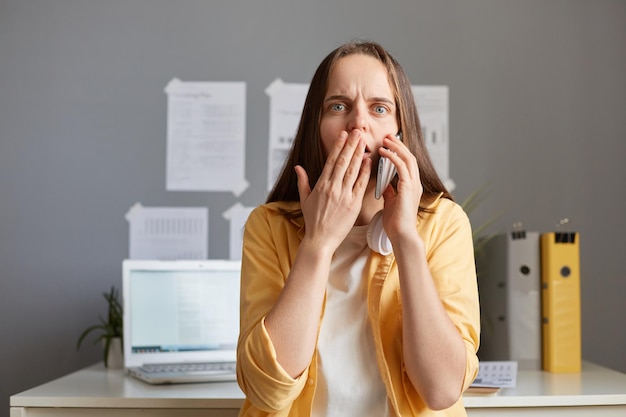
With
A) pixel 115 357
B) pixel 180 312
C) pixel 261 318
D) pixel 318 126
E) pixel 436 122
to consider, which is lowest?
pixel 115 357

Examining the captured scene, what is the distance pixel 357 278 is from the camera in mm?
1121

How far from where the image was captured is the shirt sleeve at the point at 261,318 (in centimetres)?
101

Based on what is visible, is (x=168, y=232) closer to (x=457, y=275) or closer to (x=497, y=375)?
(x=497, y=375)

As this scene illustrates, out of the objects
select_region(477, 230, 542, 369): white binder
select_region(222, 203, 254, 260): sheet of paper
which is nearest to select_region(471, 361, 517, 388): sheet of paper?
select_region(477, 230, 542, 369): white binder

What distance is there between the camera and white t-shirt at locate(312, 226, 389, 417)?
1068 millimetres

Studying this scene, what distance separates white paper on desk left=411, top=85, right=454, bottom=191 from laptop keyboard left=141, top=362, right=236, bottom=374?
812mm

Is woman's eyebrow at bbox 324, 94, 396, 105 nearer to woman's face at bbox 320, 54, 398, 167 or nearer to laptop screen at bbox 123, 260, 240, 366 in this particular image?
woman's face at bbox 320, 54, 398, 167

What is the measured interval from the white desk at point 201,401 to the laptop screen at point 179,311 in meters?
0.27

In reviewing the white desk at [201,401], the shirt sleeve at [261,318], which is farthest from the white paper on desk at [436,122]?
the shirt sleeve at [261,318]

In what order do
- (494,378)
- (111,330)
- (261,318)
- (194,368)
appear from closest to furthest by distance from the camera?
(261,318), (494,378), (194,368), (111,330)

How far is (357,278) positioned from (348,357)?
11 centimetres

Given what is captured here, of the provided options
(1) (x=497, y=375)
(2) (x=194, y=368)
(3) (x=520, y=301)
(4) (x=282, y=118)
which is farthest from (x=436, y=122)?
(2) (x=194, y=368)

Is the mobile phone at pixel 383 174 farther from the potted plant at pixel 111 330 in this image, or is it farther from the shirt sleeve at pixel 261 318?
the potted plant at pixel 111 330

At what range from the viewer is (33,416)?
148 centimetres
